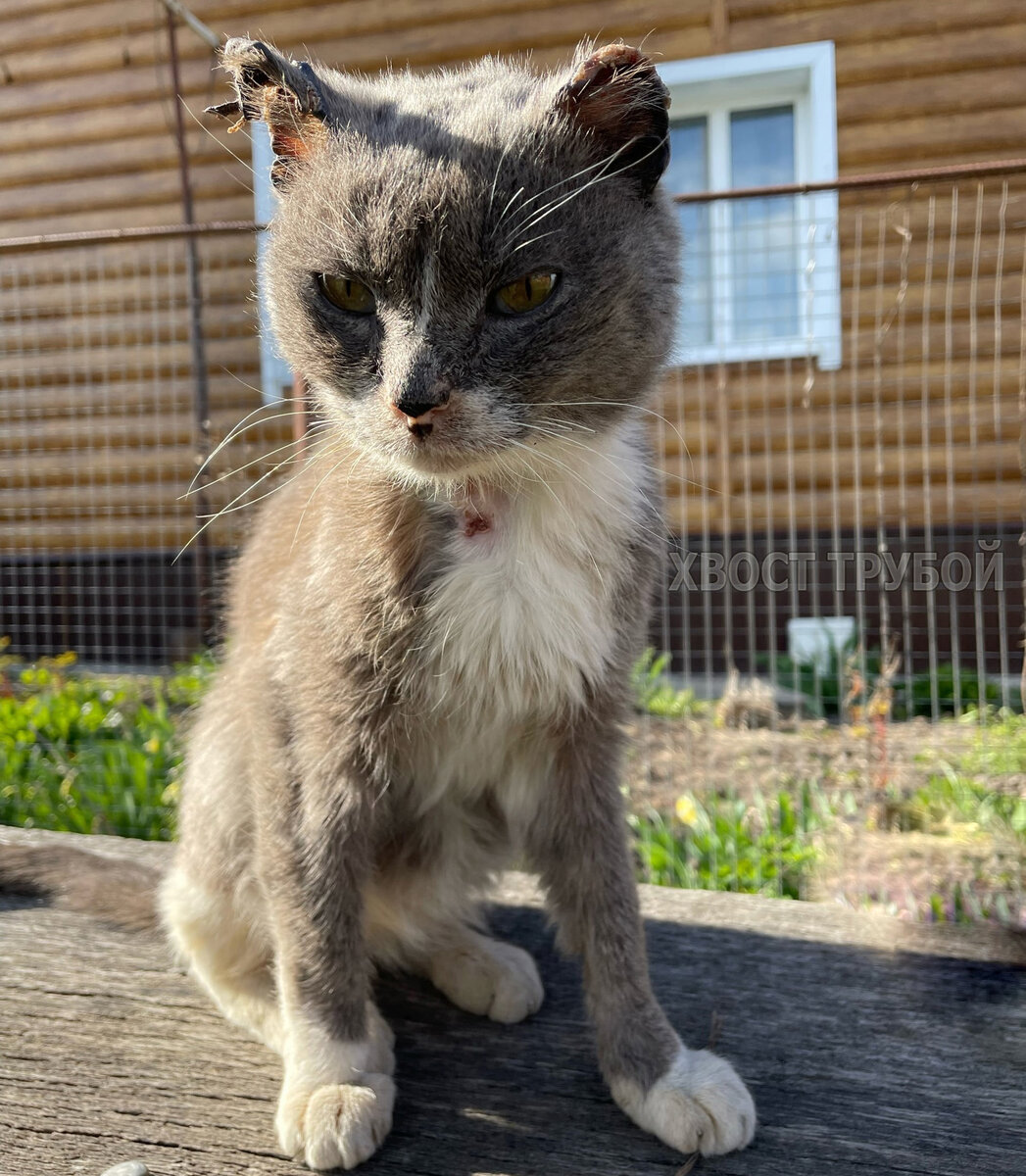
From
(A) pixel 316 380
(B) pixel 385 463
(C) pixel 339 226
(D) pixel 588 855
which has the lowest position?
(D) pixel 588 855

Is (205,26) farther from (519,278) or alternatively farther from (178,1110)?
(178,1110)

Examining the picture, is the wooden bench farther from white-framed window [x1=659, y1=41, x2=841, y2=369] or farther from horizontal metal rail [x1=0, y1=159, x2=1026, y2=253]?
white-framed window [x1=659, y1=41, x2=841, y2=369]

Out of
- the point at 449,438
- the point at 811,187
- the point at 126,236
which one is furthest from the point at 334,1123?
the point at 126,236

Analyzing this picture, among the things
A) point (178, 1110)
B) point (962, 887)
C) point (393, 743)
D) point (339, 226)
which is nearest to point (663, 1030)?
point (393, 743)

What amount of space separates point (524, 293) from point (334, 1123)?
1092mm

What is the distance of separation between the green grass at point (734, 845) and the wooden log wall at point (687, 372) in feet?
4.79

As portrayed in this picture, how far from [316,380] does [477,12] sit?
4.93 metres

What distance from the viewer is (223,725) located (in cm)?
153

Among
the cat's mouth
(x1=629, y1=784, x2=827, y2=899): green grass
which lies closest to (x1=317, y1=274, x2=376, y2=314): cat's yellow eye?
the cat's mouth

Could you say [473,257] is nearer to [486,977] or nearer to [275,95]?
[275,95]

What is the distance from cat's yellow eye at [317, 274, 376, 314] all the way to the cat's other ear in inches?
13.8

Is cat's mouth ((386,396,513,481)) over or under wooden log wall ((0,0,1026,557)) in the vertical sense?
under

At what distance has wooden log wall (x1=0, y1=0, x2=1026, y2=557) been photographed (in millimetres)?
4367

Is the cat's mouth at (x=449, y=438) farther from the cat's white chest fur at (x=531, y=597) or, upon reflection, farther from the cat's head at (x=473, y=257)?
the cat's white chest fur at (x=531, y=597)
